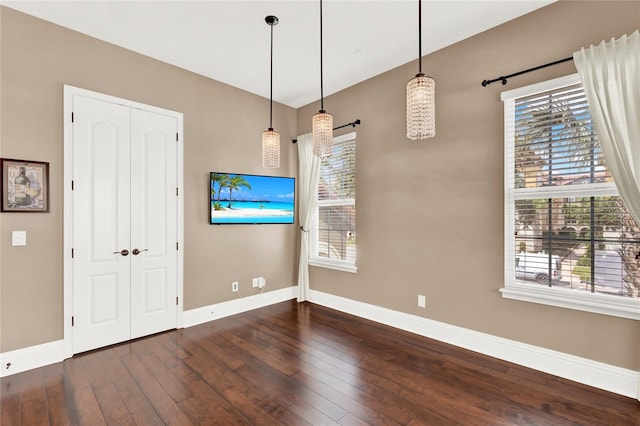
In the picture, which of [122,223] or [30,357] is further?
[122,223]

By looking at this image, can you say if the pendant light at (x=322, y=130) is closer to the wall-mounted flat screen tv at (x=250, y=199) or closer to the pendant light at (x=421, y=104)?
the pendant light at (x=421, y=104)

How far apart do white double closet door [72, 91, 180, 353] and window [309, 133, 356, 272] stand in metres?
2.05

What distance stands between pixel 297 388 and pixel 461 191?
2.41 meters

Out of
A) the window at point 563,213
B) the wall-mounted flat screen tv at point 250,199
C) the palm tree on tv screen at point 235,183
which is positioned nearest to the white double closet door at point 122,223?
the wall-mounted flat screen tv at point 250,199

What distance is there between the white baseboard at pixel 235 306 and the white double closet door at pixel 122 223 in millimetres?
224

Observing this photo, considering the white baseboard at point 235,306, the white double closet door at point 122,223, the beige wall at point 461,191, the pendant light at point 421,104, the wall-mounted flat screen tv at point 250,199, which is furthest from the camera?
the wall-mounted flat screen tv at point 250,199

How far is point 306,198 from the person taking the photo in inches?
182

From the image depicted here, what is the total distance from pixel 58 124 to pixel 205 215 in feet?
5.48

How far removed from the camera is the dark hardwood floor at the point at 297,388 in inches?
78.6

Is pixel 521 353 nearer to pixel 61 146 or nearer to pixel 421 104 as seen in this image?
pixel 421 104

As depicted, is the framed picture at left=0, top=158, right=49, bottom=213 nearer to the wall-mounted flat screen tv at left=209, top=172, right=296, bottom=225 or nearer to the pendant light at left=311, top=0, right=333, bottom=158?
the wall-mounted flat screen tv at left=209, top=172, right=296, bottom=225

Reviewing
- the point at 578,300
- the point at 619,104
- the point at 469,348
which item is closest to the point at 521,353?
the point at 469,348

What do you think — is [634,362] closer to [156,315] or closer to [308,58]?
[308,58]

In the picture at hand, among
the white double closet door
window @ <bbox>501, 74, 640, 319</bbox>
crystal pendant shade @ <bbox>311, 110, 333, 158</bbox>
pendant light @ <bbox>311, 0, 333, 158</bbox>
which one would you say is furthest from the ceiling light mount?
window @ <bbox>501, 74, 640, 319</bbox>
